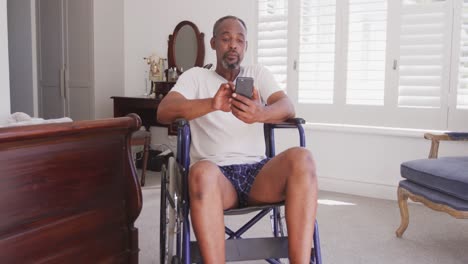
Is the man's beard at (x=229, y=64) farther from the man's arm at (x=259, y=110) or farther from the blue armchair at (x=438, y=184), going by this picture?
the blue armchair at (x=438, y=184)

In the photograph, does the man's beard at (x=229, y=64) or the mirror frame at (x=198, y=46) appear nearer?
the man's beard at (x=229, y=64)

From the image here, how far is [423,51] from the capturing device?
126 inches

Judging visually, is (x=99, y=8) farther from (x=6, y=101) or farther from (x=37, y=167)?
(x=37, y=167)

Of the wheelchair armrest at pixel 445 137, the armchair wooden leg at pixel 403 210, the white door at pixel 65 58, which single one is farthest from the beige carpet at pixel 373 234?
the white door at pixel 65 58

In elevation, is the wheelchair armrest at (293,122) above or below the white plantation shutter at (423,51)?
below

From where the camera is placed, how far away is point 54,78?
15.4 ft

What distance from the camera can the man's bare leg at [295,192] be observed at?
1.45 meters

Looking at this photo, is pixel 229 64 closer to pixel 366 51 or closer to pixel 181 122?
pixel 181 122

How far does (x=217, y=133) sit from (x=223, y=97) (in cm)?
25

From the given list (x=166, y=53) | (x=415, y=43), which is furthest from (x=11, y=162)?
(x=166, y=53)

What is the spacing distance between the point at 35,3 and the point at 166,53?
158cm

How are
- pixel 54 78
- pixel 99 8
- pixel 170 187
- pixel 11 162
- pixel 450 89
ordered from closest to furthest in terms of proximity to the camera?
pixel 11 162, pixel 170 187, pixel 450 89, pixel 99 8, pixel 54 78

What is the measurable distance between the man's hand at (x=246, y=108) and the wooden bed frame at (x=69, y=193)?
1.65 ft

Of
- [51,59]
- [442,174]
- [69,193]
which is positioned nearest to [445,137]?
[442,174]
